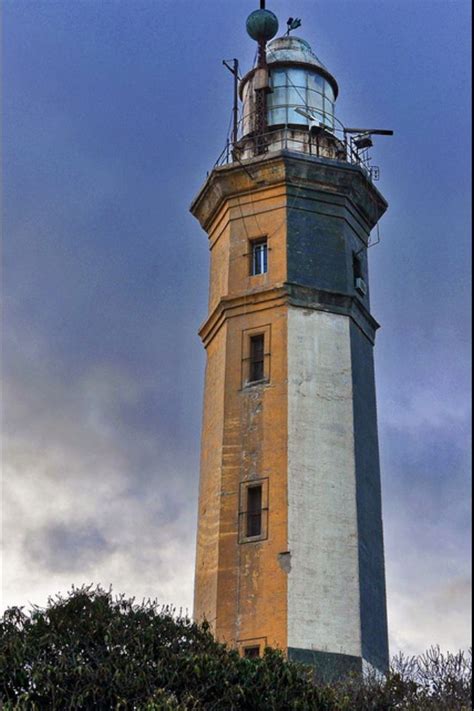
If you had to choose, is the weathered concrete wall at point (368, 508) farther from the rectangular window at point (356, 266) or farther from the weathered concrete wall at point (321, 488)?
the rectangular window at point (356, 266)

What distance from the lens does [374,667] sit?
24.7 m

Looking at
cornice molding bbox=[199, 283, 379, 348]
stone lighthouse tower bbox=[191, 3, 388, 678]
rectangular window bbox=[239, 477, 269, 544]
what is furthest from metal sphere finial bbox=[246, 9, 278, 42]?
rectangular window bbox=[239, 477, 269, 544]

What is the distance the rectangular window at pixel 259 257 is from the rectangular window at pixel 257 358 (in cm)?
183

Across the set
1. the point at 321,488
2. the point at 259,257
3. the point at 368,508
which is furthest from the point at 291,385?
the point at 259,257

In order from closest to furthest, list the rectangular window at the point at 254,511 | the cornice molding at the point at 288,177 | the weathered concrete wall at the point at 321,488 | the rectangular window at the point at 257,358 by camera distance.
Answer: the weathered concrete wall at the point at 321,488 < the rectangular window at the point at 254,511 < the rectangular window at the point at 257,358 < the cornice molding at the point at 288,177

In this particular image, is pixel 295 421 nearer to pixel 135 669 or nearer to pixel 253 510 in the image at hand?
pixel 253 510

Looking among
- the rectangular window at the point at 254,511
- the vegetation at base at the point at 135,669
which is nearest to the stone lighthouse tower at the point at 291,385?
the rectangular window at the point at 254,511

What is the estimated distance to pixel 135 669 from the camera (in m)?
18.4

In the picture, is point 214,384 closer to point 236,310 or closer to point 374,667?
point 236,310

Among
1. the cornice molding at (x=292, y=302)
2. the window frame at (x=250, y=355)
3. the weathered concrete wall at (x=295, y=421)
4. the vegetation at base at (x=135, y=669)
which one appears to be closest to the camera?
the vegetation at base at (x=135, y=669)

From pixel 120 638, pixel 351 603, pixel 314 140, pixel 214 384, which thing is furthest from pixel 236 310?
pixel 120 638

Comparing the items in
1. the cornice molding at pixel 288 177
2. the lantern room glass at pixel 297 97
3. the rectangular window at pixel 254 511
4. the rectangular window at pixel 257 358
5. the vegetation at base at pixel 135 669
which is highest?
the lantern room glass at pixel 297 97

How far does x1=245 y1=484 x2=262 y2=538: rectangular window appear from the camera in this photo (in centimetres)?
2589

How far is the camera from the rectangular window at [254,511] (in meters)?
25.9
